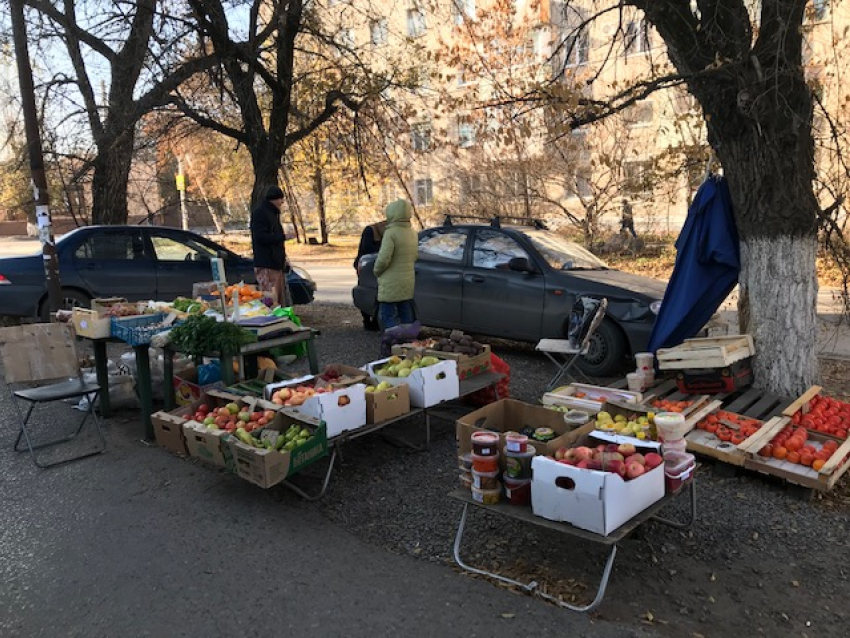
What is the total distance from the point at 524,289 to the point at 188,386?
3.79 metres

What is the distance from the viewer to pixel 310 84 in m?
11.8

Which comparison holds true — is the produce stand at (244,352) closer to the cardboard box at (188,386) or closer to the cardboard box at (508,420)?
the cardboard box at (188,386)

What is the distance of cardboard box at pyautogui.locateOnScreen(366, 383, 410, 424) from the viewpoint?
4852 mm

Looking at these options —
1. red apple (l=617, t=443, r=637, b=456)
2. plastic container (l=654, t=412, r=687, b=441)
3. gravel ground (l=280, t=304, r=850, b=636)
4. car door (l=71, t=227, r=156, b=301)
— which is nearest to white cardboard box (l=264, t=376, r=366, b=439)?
gravel ground (l=280, t=304, r=850, b=636)

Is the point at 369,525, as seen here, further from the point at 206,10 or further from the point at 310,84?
the point at 310,84

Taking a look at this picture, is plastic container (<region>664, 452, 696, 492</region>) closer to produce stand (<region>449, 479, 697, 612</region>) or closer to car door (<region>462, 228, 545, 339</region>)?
produce stand (<region>449, 479, 697, 612</region>)

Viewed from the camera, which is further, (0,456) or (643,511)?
(0,456)

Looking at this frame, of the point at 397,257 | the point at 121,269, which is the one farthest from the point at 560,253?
the point at 121,269

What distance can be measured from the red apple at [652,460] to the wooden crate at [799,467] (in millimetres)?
1376

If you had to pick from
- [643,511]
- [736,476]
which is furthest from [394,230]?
[643,511]

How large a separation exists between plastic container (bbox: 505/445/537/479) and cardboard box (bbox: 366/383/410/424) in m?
1.54

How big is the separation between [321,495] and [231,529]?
613 millimetres

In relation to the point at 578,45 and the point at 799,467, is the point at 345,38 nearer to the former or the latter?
the point at 578,45

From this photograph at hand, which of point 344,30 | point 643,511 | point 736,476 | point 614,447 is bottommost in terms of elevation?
point 736,476
